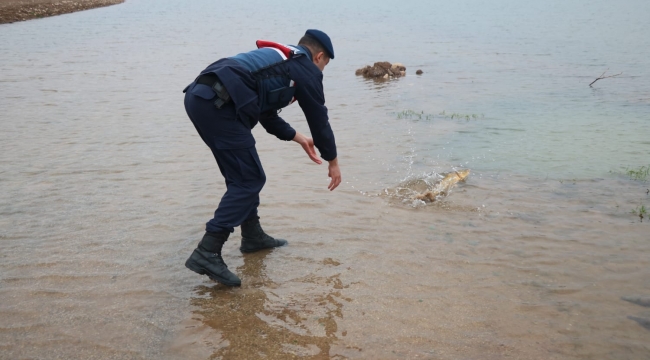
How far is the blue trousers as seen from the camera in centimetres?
396

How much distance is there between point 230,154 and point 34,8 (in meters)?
36.8

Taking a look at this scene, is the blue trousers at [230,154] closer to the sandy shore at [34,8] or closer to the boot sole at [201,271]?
the boot sole at [201,271]

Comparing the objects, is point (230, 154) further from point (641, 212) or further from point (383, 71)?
point (383, 71)

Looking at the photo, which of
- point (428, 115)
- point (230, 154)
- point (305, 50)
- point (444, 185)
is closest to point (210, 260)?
point (230, 154)

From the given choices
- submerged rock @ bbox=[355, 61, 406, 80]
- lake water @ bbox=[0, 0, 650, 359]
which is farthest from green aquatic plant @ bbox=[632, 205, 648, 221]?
submerged rock @ bbox=[355, 61, 406, 80]

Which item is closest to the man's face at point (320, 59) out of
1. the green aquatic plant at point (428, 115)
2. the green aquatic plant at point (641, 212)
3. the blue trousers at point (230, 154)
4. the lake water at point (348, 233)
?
the blue trousers at point (230, 154)

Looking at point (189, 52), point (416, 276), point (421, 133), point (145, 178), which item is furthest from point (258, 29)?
point (416, 276)

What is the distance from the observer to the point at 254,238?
486 centimetres

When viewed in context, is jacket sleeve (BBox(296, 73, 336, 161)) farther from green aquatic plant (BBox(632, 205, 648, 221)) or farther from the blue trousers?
green aquatic plant (BBox(632, 205, 648, 221))

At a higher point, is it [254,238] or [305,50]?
[305,50]

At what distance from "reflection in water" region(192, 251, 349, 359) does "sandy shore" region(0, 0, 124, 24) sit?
104 feet

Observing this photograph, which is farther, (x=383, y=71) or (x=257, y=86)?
(x=383, y=71)

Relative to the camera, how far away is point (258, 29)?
30469 mm

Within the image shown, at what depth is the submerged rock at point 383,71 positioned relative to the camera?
15523 millimetres
